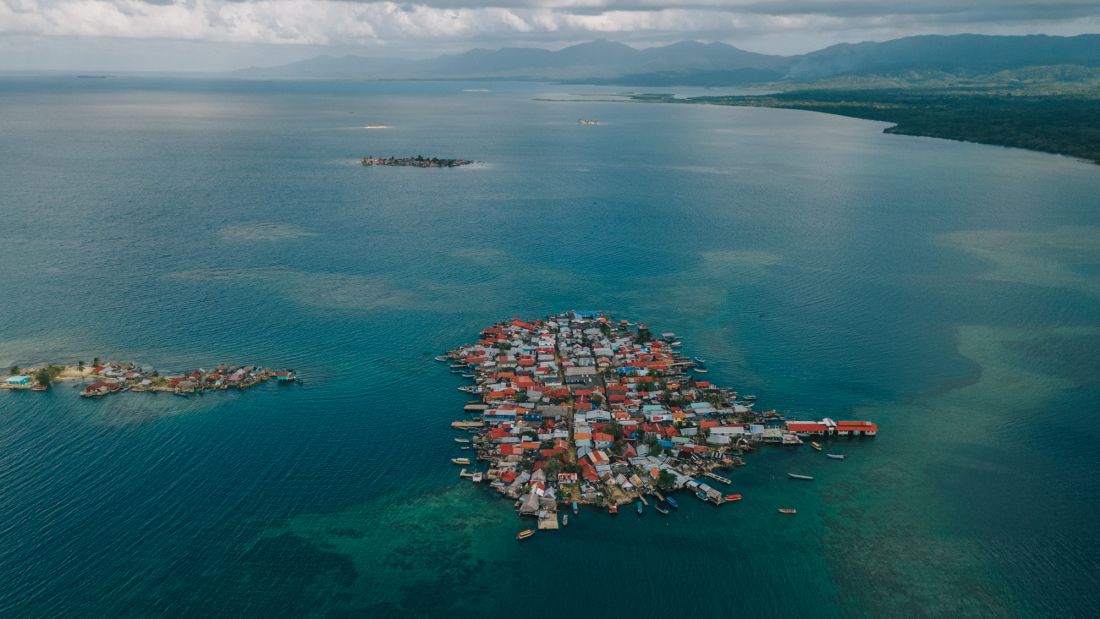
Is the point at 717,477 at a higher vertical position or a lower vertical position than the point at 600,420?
Result: lower

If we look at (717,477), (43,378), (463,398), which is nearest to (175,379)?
(43,378)

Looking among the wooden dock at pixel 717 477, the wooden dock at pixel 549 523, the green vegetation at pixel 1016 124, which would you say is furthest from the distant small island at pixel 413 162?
the green vegetation at pixel 1016 124

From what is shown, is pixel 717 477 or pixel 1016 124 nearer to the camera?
pixel 717 477

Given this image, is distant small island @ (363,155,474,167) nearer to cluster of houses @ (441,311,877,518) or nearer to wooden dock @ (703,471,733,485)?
cluster of houses @ (441,311,877,518)

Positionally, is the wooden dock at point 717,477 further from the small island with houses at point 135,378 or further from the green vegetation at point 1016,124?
the green vegetation at point 1016,124

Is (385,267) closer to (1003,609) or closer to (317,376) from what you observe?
(317,376)

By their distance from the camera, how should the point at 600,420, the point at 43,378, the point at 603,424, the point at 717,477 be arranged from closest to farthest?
1. the point at 717,477
2. the point at 603,424
3. the point at 600,420
4. the point at 43,378

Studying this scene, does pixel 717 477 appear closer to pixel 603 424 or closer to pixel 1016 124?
pixel 603 424

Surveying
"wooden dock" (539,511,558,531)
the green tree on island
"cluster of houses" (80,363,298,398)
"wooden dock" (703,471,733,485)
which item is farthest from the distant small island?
"wooden dock" (539,511,558,531)
